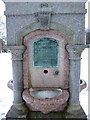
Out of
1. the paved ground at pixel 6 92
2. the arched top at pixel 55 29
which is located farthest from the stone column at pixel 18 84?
the paved ground at pixel 6 92

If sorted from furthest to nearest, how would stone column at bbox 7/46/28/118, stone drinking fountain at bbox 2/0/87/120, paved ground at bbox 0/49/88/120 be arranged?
paved ground at bbox 0/49/88/120 < stone column at bbox 7/46/28/118 < stone drinking fountain at bbox 2/0/87/120

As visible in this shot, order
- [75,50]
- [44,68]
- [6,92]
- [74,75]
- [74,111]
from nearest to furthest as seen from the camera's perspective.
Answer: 1. [75,50]
2. [74,75]
3. [74,111]
4. [44,68]
5. [6,92]

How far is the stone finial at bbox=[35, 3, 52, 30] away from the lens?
4395 millimetres

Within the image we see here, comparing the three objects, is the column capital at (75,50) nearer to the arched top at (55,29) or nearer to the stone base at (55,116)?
the arched top at (55,29)

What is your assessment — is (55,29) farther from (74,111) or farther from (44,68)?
(74,111)

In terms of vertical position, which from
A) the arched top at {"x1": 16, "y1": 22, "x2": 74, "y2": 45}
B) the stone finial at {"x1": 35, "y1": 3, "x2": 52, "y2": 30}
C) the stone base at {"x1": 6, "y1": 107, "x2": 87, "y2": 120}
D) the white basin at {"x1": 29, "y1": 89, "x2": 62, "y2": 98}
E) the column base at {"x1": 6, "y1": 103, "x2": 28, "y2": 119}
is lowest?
the stone base at {"x1": 6, "y1": 107, "x2": 87, "y2": 120}

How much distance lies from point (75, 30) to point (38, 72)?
163 cm

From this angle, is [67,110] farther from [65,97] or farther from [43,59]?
[43,59]

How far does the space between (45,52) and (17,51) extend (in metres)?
0.82

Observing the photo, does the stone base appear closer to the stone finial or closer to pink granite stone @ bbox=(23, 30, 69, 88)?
pink granite stone @ bbox=(23, 30, 69, 88)

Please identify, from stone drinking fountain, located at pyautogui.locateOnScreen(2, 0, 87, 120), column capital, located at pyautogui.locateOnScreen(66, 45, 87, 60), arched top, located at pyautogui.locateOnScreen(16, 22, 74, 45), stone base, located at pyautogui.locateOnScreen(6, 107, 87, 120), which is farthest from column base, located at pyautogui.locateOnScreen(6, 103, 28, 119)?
column capital, located at pyautogui.locateOnScreen(66, 45, 87, 60)

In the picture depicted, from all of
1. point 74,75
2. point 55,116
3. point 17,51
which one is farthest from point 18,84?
point 74,75

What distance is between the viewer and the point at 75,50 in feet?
15.1

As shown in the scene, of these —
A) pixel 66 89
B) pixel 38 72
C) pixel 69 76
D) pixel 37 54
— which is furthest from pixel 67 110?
pixel 37 54
